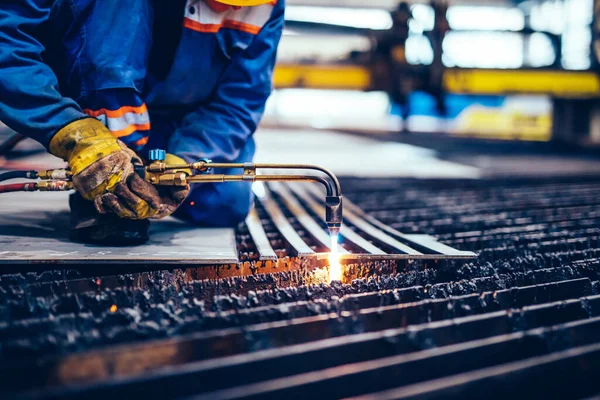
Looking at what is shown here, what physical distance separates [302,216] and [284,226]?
0.25 metres

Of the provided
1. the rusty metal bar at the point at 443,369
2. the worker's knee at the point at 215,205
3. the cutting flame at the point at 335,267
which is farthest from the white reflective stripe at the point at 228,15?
the rusty metal bar at the point at 443,369

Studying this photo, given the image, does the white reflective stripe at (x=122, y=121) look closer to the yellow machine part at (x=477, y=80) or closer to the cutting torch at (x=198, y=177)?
the cutting torch at (x=198, y=177)

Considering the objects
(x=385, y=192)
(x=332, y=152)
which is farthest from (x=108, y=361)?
(x=332, y=152)

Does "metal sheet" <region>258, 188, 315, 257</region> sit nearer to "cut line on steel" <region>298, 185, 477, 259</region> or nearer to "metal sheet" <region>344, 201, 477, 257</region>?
"cut line on steel" <region>298, 185, 477, 259</region>

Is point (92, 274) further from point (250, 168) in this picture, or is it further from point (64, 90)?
point (64, 90)

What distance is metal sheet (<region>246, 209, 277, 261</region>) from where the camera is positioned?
1.29 meters

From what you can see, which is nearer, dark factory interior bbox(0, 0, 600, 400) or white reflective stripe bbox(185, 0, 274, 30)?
dark factory interior bbox(0, 0, 600, 400)

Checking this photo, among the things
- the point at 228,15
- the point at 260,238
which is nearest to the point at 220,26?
the point at 228,15

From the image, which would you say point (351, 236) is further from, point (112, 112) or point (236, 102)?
point (112, 112)

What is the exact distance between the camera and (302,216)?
198cm

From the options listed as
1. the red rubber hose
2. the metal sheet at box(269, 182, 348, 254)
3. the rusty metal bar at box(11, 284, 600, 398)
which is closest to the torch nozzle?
the metal sheet at box(269, 182, 348, 254)

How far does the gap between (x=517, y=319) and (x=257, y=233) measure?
90 cm

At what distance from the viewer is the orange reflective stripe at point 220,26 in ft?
4.76

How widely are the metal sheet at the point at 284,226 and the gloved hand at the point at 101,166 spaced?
0.45 m
